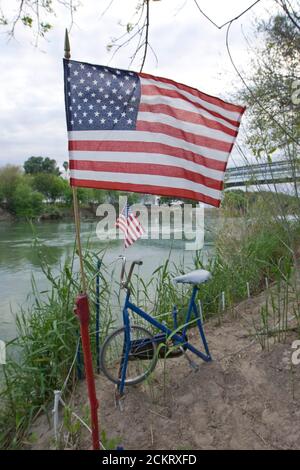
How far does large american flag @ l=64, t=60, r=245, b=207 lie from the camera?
2057 millimetres

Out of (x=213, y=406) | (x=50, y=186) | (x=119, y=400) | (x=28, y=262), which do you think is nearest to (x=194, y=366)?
(x=213, y=406)

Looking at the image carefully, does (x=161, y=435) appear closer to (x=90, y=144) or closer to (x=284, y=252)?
(x=90, y=144)

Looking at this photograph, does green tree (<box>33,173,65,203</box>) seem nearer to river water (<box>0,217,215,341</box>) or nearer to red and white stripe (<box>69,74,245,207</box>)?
river water (<box>0,217,215,341</box>)

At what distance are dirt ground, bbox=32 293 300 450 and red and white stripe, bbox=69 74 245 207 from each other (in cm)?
132

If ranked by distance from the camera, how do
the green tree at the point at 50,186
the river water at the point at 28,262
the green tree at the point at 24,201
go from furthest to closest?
the green tree at the point at 50,186, the green tree at the point at 24,201, the river water at the point at 28,262

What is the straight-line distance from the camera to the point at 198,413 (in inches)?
94.3

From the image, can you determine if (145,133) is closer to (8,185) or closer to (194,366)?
(194,366)

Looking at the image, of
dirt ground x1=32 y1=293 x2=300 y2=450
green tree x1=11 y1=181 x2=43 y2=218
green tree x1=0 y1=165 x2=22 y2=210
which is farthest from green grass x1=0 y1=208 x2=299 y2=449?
green tree x1=0 y1=165 x2=22 y2=210

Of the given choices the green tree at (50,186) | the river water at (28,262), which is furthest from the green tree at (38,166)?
the river water at (28,262)

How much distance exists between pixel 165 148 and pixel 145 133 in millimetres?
155

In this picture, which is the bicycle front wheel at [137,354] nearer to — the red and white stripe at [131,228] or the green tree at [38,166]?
the red and white stripe at [131,228]

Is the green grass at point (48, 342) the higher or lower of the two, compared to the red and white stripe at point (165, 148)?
lower

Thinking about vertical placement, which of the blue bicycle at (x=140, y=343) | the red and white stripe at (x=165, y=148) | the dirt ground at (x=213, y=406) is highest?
the red and white stripe at (x=165, y=148)

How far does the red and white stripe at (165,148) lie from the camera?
81.5 inches
